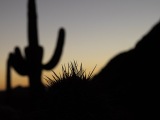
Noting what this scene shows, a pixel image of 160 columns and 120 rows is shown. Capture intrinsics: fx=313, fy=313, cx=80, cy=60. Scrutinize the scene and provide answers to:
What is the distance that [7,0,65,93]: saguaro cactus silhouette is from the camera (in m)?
13.0

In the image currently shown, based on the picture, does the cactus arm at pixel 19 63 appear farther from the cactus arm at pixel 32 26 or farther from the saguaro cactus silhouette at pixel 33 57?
the cactus arm at pixel 32 26

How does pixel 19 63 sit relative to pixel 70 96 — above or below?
above

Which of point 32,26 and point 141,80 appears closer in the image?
point 141,80

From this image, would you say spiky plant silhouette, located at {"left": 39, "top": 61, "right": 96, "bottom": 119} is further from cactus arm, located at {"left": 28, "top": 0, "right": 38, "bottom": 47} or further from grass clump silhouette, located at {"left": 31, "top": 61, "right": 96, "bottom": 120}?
cactus arm, located at {"left": 28, "top": 0, "right": 38, "bottom": 47}

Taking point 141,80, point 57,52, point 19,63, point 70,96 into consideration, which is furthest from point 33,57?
point 70,96

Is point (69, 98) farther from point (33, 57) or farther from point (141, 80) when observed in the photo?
point (33, 57)

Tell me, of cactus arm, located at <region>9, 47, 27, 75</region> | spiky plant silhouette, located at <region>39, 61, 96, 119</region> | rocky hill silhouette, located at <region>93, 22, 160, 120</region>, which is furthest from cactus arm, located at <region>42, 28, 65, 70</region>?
spiky plant silhouette, located at <region>39, 61, 96, 119</region>

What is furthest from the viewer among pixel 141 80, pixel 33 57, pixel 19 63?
pixel 33 57

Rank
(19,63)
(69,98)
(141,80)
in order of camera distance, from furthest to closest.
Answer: (19,63)
(141,80)
(69,98)

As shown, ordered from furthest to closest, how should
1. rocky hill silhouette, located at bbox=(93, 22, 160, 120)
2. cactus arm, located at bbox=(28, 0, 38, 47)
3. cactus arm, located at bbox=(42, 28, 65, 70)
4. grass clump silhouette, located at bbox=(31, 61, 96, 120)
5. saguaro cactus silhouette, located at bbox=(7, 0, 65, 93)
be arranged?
cactus arm, located at bbox=(28, 0, 38, 47)
saguaro cactus silhouette, located at bbox=(7, 0, 65, 93)
cactus arm, located at bbox=(42, 28, 65, 70)
rocky hill silhouette, located at bbox=(93, 22, 160, 120)
grass clump silhouette, located at bbox=(31, 61, 96, 120)

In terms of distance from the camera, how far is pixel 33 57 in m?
13.2

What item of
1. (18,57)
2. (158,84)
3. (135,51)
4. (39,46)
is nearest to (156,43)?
(135,51)

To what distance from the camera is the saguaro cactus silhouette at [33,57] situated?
Answer: 1298cm

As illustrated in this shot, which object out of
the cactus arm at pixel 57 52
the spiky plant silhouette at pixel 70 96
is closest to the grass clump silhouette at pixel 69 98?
the spiky plant silhouette at pixel 70 96
